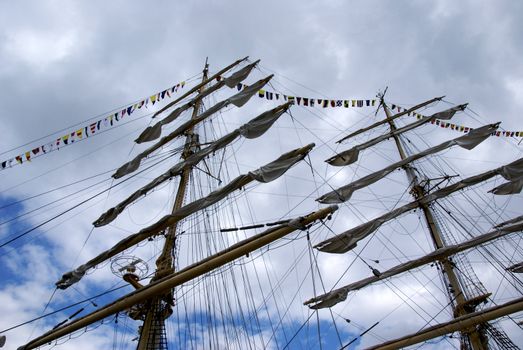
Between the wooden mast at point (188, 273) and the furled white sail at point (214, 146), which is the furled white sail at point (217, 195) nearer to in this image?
the wooden mast at point (188, 273)

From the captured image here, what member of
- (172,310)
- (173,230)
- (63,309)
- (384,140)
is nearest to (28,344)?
(63,309)

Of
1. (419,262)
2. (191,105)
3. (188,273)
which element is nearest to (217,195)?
(188,273)

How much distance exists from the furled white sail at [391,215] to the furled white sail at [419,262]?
1.95 meters

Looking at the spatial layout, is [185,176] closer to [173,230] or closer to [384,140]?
[173,230]

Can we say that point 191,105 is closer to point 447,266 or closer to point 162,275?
point 162,275

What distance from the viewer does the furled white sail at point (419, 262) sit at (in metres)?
14.6

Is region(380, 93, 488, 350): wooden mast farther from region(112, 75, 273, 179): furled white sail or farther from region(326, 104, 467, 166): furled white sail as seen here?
region(112, 75, 273, 179): furled white sail

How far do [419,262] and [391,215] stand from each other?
2.14m

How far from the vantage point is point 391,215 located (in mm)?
15859

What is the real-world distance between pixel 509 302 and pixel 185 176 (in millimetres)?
12618

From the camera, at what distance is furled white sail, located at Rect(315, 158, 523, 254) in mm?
13242

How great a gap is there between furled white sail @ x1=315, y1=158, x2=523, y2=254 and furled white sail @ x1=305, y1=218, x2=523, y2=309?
195cm

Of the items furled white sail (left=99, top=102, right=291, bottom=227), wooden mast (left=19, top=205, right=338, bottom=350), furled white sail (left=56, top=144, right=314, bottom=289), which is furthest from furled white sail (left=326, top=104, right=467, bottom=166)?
wooden mast (left=19, top=205, right=338, bottom=350)

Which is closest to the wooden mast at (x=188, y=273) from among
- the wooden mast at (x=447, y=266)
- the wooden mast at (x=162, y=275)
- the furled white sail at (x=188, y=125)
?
the wooden mast at (x=162, y=275)
